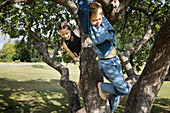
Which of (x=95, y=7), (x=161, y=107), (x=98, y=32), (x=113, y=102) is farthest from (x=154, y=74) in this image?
(x=161, y=107)

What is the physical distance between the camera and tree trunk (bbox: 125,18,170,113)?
7.97ft

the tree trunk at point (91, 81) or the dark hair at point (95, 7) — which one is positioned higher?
the dark hair at point (95, 7)

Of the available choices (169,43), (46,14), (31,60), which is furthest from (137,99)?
(31,60)

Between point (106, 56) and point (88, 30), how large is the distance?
416mm

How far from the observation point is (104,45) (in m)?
1.96

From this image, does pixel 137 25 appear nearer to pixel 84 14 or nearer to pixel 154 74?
pixel 154 74

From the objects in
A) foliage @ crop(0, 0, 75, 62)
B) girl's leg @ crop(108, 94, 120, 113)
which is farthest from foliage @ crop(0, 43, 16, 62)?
girl's leg @ crop(108, 94, 120, 113)

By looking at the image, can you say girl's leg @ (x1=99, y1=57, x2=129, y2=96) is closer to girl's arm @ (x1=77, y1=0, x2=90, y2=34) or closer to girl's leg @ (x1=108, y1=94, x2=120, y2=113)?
girl's leg @ (x1=108, y1=94, x2=120, y2=113)

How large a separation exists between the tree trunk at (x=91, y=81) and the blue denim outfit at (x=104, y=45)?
0.34 ft

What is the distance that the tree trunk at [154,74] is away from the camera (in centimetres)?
243

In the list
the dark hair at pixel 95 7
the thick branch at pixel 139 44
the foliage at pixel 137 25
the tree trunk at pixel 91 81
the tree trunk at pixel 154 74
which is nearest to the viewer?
the dark hair at pixel 95 7

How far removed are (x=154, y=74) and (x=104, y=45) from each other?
113cm

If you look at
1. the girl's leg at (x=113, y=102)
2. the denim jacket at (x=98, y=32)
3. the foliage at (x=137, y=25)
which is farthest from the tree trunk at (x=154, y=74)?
the foliage at (x=137, y=25)

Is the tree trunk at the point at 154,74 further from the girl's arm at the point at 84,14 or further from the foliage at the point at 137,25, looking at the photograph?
the foliage at the point at 137,25
